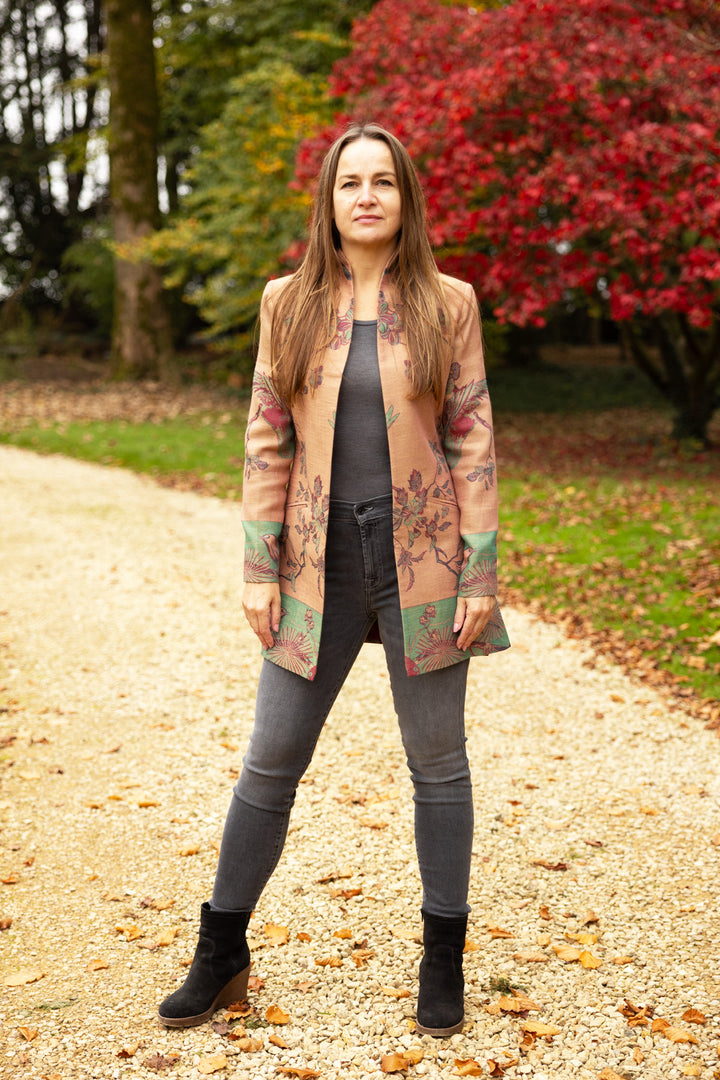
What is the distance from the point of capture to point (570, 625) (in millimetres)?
5852

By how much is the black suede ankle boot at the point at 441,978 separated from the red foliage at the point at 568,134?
6.29 metres

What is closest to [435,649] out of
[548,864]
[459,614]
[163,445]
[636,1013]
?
[459,614]

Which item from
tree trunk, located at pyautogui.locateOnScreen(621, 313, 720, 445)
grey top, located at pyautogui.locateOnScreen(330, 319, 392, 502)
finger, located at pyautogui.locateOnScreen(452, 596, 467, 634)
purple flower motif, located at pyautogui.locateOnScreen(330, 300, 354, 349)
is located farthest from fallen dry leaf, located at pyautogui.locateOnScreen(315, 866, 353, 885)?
tree trunk, located at pyautogui.locateOnScreen(621, 313, 720, 445)

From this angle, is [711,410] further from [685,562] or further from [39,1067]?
[39,1067]

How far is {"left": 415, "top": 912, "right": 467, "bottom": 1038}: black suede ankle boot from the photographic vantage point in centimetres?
229

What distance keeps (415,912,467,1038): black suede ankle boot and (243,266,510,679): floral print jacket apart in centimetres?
64

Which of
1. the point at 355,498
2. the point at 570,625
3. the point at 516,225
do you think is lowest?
the point at 570,625

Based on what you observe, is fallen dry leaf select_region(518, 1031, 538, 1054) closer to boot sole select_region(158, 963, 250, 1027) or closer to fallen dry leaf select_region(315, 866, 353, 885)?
boot sole select_region(158, 963, 250, 1027)

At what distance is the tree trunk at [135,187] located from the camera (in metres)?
15.0

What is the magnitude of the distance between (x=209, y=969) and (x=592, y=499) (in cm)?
686

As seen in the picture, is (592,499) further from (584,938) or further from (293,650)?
(293,650)

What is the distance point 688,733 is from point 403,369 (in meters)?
2.88

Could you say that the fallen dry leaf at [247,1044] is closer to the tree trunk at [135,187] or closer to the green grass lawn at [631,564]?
the green grass lawn at [631,564]

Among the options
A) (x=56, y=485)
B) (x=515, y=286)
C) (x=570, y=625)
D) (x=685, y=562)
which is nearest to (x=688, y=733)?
(x=570, y=625)
